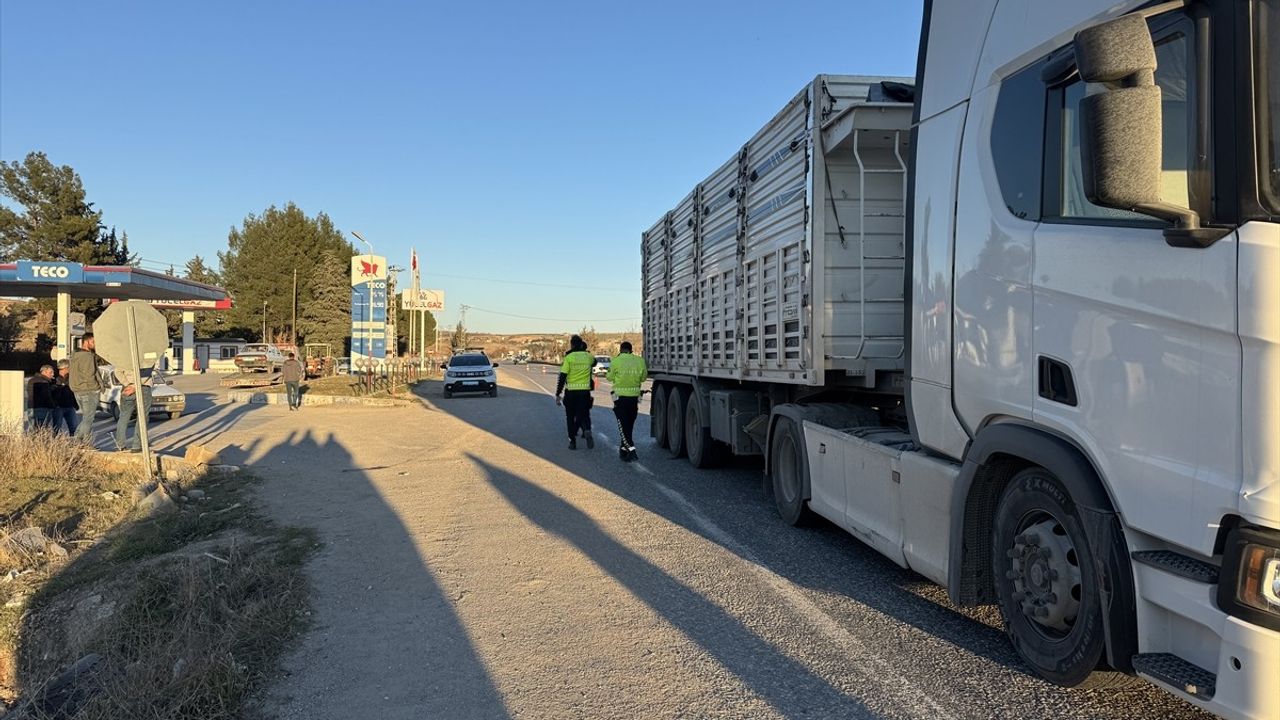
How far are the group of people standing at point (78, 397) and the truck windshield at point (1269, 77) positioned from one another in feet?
43.9

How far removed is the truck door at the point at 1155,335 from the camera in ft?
8.08

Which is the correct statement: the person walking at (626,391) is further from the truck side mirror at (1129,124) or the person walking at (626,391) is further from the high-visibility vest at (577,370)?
the truck side mirror at (1129,124)

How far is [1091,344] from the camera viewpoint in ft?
9.82

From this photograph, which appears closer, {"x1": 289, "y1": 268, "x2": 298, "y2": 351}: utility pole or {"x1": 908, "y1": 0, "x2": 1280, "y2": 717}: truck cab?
{"x1": 908, "y1": 0, "x2": 1280, "y2": 717}: truck cab

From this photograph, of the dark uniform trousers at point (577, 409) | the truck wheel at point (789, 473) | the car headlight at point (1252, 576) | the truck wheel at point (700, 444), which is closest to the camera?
the car headlight at point (1252, 576)

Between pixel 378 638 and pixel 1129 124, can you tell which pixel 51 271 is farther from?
pixel 1129 124

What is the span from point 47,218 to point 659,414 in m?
47.1

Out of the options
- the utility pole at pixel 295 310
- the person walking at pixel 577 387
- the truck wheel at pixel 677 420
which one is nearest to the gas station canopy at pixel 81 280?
the person walking at pixel 577 387

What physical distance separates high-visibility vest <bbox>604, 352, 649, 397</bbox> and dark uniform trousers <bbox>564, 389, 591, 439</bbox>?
82 cm

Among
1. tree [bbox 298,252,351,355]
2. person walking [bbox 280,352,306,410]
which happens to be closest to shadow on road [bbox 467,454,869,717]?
person walking [bbox 280,352,306,410]

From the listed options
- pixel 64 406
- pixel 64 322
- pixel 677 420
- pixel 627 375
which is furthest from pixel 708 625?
pixel 64 322

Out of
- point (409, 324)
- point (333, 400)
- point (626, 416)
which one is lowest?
point (333, 400)

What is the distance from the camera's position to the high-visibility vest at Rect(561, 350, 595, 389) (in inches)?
474

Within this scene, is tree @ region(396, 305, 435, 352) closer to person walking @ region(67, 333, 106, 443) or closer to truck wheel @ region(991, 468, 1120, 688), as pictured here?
person walking @ region(67, 333, 106, 443)
